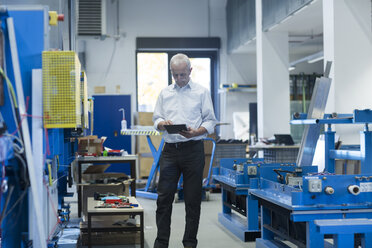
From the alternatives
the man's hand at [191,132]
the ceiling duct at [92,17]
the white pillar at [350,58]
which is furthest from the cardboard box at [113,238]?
the ceiling duct at [92,17]

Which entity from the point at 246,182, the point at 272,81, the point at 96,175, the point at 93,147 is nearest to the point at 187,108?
the point at 246,182

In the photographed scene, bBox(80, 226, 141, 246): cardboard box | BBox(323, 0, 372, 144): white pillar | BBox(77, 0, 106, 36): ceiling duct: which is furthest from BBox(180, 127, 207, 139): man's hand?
BBox(77, 0, 106, 36): ceiling duct

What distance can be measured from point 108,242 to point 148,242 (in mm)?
346

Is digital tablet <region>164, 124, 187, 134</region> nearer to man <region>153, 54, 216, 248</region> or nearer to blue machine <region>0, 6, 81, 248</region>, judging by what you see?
man <region>153, 54, 216, 248</region>

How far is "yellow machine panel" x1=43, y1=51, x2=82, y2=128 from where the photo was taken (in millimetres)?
2615

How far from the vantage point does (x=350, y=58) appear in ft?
18.6

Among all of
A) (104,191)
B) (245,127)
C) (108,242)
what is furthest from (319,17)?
(108,242)

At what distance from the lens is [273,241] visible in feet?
12.3

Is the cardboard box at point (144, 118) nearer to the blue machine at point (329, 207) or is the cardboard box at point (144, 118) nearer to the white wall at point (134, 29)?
the white wall at point (134, 29)

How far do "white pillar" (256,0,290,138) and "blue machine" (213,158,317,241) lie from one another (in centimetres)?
355

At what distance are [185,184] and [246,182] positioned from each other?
3.13ft

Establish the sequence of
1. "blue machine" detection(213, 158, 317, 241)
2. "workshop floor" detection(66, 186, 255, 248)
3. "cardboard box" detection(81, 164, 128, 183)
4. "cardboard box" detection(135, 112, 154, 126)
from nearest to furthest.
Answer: "blue machine" detection(213, 158, 317, 241) → "workshop floor" detection(66, 186, 255, 248) → "cardboard box" detection(81, 164, 128, 183) → "cardboard box" detection(135, 112, 154, 126)

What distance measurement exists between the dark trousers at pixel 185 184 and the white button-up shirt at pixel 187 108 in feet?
0.31

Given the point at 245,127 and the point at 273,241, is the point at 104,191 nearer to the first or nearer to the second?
the point at 273,241
